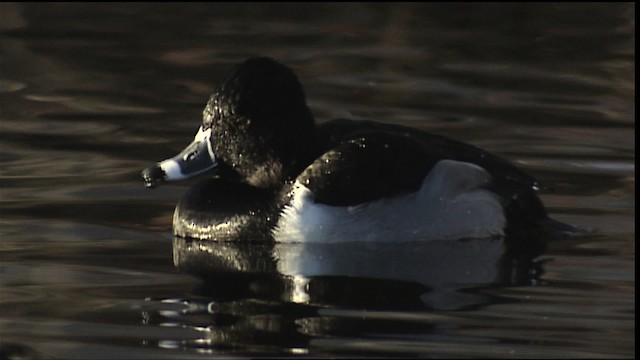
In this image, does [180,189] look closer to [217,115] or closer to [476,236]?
[217,115]

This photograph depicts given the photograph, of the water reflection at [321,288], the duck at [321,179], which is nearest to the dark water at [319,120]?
the water reflection at [321,288]

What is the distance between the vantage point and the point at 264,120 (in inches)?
340

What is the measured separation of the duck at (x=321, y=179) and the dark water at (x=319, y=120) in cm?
13

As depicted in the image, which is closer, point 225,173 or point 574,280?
point 574,280

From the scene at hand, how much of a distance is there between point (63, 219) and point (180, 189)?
0.95 metres

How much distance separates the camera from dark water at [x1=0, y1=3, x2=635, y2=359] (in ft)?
22.6

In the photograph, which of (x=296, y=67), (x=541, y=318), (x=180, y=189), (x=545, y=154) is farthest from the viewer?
(x=296, y=67)

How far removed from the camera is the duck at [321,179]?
27.4 ft

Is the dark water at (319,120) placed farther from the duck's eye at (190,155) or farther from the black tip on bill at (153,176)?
the duck's eye at (190,155)

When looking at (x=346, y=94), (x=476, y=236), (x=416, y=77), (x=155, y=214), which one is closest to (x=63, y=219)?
(x=155, y=214)

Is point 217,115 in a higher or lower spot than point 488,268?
higher

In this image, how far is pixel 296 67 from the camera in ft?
44.6

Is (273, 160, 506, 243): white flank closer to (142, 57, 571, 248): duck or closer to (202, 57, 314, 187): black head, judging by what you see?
(142, 57, 571, 248): duck

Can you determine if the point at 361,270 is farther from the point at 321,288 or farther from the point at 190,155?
the point at 190,155
